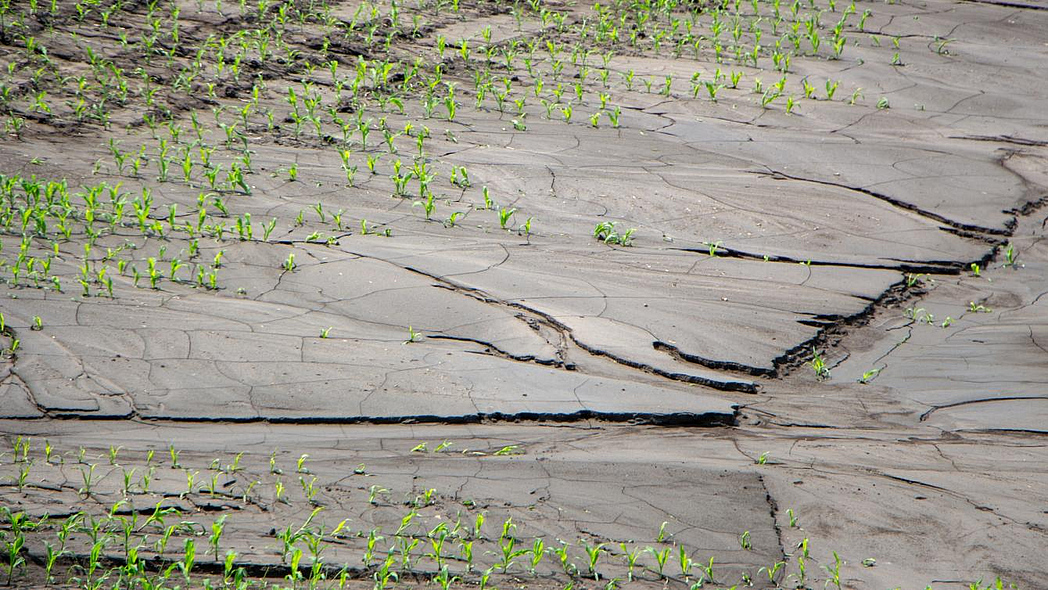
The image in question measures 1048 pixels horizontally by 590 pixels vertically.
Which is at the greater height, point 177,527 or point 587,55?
point 587,55

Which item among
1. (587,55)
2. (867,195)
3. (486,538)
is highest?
(587,55)

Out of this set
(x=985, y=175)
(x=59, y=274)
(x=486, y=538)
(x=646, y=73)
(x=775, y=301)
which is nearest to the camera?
(x=486, y=538)

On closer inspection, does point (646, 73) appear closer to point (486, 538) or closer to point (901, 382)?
point (901, 382)

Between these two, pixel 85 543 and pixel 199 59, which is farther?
pixel 199 59

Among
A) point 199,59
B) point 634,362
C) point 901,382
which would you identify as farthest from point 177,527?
point 199,59

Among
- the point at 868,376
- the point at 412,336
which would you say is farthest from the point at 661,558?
the point at 868,376

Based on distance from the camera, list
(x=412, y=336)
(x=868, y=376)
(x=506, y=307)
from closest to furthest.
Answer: (x=412, y=336) < (x=868, y=376) < (x=506, y=307)

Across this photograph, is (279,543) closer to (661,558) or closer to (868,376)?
(661,558)

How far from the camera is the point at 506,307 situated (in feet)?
17.7

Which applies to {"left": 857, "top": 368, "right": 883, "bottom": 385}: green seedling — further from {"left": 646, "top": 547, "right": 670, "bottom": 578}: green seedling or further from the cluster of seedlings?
{"left": 646, "top": 547, "right": 670, "bottom": 578}: green seedling

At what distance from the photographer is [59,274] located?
530 cm

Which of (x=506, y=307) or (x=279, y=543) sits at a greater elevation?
(x=506, y=307)

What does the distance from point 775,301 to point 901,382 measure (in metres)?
0.86

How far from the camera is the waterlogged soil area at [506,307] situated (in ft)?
12.2
